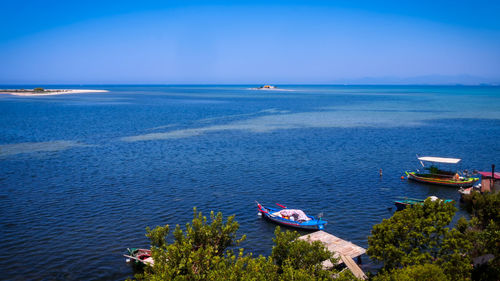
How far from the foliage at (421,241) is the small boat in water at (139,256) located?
15351mm

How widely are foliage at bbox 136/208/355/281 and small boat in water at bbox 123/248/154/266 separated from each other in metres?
6.93

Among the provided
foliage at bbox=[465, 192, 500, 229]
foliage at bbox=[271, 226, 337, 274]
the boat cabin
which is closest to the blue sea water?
the boat cabin

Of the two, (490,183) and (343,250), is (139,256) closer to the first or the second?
(343,250)

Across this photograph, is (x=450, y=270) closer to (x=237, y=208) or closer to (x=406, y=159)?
(x=237, y=208)

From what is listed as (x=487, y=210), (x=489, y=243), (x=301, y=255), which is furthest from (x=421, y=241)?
(x=487, y=210)

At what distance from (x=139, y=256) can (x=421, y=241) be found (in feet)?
61.2

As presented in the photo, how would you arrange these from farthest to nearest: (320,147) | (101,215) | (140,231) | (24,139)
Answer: (24,139) < (320,147) < (101,215) < (140,231)

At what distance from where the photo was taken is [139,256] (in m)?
26.7

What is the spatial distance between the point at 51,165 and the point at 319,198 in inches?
1453

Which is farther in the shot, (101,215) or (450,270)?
(101,215)

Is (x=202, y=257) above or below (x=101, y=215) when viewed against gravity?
above

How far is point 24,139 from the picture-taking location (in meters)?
72.2

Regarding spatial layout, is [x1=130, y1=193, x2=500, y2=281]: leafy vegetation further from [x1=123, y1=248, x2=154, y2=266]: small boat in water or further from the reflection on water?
the reflection on water

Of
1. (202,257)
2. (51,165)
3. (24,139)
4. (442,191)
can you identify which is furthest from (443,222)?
(24,139)
